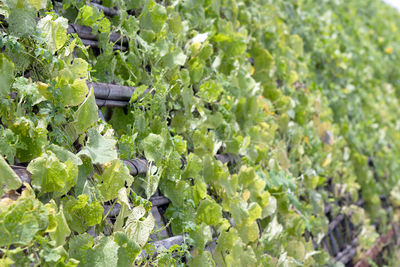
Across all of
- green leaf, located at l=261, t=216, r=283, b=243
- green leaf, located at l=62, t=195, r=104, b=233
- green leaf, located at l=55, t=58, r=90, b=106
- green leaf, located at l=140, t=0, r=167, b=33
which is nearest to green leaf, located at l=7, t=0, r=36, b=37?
green leaf, located at l=55, t=58, r=90, b=106

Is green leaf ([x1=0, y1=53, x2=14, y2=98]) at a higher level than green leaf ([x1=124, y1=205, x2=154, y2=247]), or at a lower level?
higher

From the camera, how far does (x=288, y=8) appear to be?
2896 mm

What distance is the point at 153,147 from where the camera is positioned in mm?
1295

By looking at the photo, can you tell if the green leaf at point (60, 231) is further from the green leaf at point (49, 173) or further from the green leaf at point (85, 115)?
the green leaf at point (85, 115)

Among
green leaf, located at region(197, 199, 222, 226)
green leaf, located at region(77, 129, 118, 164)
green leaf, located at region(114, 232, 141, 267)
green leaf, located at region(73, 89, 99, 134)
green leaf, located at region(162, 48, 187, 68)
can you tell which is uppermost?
green leaf, located at region(73, 89, 99, 134)

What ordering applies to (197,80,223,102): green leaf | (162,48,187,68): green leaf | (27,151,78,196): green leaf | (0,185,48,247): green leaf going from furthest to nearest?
1. (197,80,223,102): green leaf
2. (162,48,187,68): green leaf
3. (27,151,78,196): green leaf
4. (0,185,48,247): green leaf

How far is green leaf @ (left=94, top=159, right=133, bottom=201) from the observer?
1.11 metres

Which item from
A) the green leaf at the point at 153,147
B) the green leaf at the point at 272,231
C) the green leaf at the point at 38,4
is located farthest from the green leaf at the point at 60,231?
the green leaf at the point at 272,231

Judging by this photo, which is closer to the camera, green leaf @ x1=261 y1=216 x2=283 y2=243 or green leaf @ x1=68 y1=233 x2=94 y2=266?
green leaf @ x1=68 y1=233 x2=94 y2=266

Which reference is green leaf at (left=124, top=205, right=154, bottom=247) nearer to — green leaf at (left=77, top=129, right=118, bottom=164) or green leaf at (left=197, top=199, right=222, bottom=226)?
green leaf at (left=77, top=129, right=118, bottom=164)

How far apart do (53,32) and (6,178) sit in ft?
1.21

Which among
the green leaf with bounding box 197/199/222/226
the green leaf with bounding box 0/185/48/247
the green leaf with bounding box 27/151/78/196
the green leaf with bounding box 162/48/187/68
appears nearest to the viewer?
the green leaf with bounding box 0/185/48/247

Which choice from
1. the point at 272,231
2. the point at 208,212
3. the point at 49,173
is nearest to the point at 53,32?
the point at 49,173

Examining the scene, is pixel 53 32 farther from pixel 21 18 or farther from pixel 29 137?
pixel 29 137
